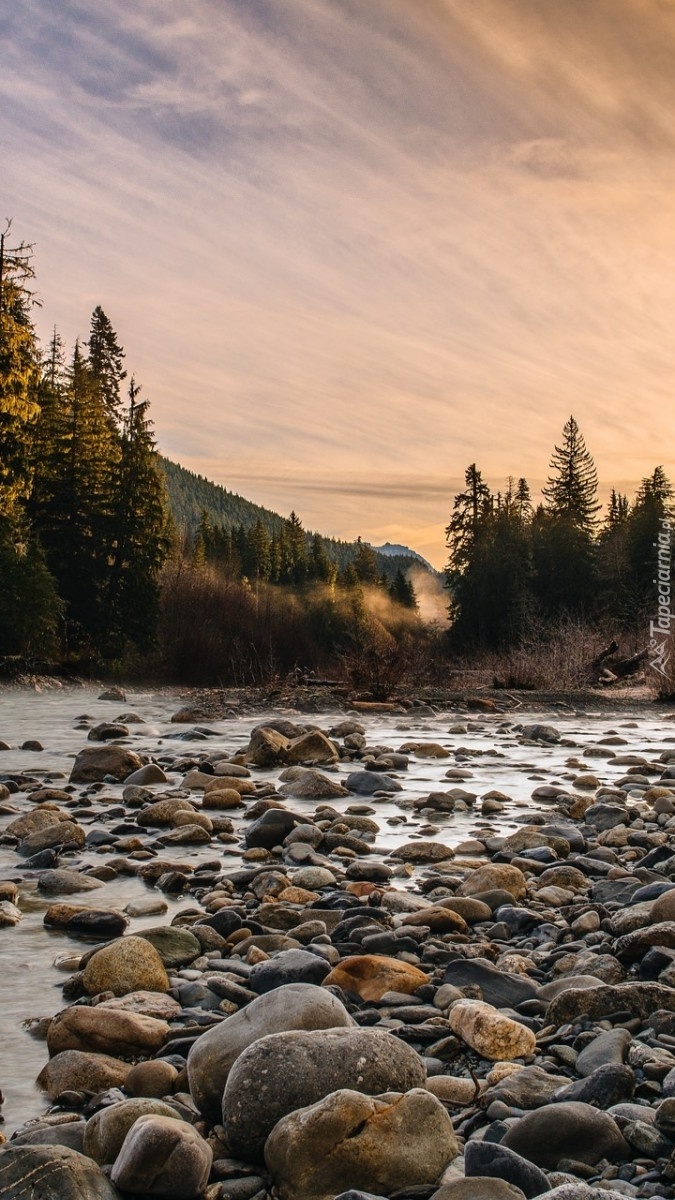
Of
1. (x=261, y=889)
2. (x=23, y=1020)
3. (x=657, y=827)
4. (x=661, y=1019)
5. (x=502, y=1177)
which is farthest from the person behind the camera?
(x=657, y=827)

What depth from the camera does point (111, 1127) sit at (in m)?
2.31

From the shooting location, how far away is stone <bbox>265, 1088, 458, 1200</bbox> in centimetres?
216

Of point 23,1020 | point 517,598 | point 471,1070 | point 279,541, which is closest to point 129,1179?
point 471,1070

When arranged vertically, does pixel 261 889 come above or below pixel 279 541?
below

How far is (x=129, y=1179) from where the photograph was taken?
7.03ft

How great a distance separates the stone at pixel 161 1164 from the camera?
2.14 meters

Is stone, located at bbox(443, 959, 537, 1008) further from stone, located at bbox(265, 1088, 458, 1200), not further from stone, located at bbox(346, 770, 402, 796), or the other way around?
stone, located at bbox(346, 770, 402, 796)

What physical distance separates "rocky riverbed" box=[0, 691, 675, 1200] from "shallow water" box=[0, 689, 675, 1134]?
0.03m

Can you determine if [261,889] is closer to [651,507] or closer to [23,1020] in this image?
[23,1020]

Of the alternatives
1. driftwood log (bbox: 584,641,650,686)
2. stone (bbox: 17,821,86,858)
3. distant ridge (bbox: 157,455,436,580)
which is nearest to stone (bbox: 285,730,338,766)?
stone (bbox: 17,821,86,858)

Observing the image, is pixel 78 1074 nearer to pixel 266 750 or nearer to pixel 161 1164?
pixel 161 1164

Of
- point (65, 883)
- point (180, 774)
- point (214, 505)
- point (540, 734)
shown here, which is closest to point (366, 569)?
point (214, 505)

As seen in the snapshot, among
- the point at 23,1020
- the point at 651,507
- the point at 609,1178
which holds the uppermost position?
the point at 651,507

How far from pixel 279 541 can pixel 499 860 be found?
85655 millimetres
